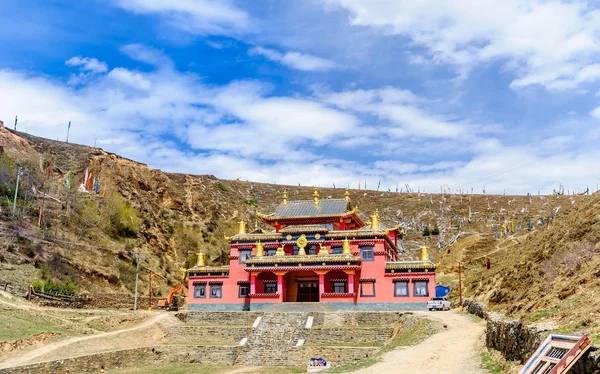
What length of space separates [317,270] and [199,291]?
1234 centimetres

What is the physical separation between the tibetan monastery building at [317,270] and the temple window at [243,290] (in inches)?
3.7

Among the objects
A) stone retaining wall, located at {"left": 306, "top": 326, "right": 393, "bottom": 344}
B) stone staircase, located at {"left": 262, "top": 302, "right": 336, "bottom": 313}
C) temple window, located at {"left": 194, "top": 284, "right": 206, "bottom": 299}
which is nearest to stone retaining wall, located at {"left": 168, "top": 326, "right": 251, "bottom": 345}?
stone retaining wall, located at {"left": 306, "top": 326, "right": 393, "bottom": 344}

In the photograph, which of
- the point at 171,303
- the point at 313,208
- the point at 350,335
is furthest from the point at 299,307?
the point at 171,303

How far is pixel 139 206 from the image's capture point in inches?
3088

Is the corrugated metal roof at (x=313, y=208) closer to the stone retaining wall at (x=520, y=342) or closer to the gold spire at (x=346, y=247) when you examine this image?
the gold spire at (x=346, y=247)

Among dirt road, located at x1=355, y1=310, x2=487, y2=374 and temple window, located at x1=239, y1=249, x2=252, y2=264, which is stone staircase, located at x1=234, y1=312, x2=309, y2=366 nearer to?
temple window, located at x1=239, y1=249, x2=252, y2=264

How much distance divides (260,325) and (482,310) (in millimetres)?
16050

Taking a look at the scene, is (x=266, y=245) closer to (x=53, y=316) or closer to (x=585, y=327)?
(x=53, y=316)

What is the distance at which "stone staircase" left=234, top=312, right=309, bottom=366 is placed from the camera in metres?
33.9

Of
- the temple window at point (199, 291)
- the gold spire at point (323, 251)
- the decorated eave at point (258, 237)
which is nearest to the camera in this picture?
the gold spire at point (323, 251)

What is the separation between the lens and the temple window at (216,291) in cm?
4916

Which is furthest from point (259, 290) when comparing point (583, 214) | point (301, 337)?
point (583, 214)

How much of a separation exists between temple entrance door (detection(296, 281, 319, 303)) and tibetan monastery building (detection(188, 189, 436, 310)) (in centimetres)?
9

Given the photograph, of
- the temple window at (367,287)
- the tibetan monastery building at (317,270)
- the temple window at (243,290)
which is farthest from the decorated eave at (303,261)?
the temple window at (243,290)
